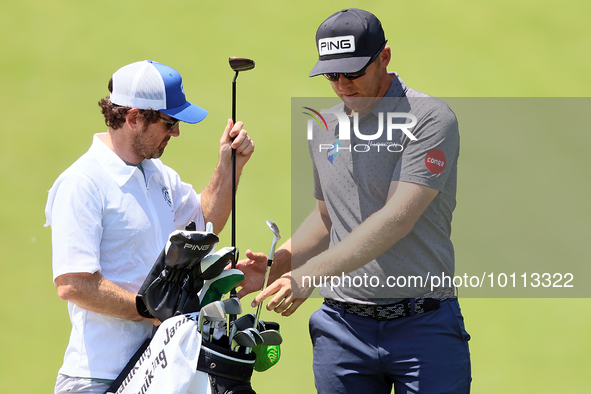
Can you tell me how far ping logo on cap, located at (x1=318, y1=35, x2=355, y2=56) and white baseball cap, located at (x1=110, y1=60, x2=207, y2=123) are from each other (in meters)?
0.49

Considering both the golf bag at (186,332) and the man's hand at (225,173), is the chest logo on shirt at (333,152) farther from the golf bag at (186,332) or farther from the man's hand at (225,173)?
the golf bag at (186,332)

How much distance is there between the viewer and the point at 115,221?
90.4 inches

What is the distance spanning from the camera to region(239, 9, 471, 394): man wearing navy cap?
2.25m

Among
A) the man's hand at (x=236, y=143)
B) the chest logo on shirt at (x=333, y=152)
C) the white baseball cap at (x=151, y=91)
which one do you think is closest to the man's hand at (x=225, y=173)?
the man's hand at (x=236, y=143)

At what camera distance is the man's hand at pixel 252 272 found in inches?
104

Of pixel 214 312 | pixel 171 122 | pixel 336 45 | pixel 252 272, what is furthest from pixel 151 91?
pixel 214 312

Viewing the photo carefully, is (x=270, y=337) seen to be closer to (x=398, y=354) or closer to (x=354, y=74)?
(x=398, y=354)

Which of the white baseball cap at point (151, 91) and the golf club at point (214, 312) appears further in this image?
the white baseball cap at point (151, 91)

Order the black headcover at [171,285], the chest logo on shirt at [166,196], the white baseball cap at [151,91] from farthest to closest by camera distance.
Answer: the chest logo on shirt at [166,196] < the white baseball cap at [151,91] < the black headcover at [171,285]

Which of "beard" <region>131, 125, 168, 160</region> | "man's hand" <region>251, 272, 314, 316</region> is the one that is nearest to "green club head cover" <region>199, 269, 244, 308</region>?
"man's hand" <region>251, 272, 314, 316</region>

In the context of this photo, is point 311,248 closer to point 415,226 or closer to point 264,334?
point 415,226

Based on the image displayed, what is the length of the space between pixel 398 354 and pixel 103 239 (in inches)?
40.6

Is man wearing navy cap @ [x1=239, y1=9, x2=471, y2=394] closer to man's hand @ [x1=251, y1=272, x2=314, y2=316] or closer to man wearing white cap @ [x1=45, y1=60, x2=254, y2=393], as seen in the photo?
man's hand @ [x1=251, y1=272, x2=314, y2=316]

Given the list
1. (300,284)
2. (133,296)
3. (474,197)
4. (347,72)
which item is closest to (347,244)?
(300,284)
